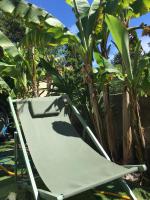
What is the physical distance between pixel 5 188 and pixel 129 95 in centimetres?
251

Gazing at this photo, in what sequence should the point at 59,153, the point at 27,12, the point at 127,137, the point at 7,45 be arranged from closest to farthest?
the point at 59,153 → the point at 127,137 → the point at 27,12 → the point at 7,45

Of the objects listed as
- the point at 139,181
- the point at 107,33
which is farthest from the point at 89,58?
the point at 139,181

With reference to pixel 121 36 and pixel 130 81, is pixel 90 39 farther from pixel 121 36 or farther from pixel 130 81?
pixel 130 81

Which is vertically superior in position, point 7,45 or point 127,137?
point 7,45

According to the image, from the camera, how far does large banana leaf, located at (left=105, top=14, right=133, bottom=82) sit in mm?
5196

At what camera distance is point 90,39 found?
6469mm

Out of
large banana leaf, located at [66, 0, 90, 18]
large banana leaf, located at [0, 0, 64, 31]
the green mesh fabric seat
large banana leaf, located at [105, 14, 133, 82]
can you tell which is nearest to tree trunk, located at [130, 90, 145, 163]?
large banana leaf, located at [105, 14, 133, 82]

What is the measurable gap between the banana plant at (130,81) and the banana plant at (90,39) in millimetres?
619

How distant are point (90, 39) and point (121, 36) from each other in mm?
1245

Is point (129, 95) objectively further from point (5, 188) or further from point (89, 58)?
point (5, 188)

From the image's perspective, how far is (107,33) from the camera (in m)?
6.53

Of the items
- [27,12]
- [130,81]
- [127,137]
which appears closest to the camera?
[130,81]

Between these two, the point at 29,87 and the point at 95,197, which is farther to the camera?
the point at 29,87

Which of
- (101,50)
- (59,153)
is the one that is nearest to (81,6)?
(101,50)
